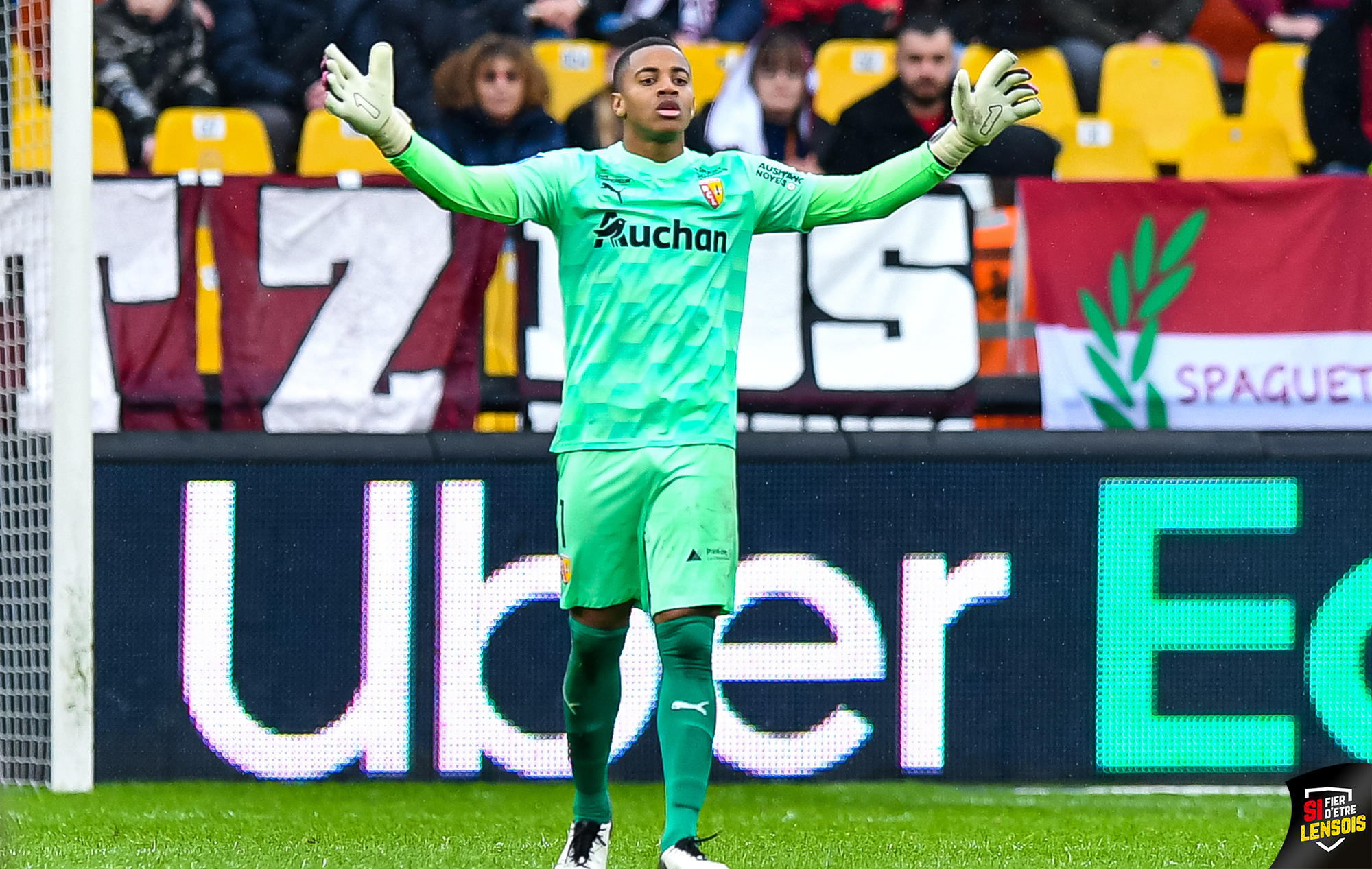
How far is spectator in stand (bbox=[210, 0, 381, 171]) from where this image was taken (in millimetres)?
7691

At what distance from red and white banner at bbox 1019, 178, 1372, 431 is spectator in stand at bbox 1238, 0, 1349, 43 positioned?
1.63 metres

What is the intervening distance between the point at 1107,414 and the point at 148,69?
400 centimetres

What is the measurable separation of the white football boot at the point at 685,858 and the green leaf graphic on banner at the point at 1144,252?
3.56 metres

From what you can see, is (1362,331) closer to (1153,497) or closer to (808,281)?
(1153,497)

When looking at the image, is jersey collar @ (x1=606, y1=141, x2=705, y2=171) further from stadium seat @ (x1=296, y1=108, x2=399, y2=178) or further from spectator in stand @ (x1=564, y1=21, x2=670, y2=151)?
stadium seat @ (x1=296, y1=108, x2=399, y2=178)

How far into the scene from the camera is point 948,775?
5945 mm

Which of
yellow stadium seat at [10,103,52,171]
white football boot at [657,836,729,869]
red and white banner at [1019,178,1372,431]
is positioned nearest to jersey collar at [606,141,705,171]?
white football boot at [657,836,729,869]

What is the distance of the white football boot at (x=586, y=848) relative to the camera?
4098 mm

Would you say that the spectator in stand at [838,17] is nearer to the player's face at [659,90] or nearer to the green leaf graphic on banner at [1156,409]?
the green leaf graphic on banner at [1156,409]

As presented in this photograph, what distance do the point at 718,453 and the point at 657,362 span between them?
234mm

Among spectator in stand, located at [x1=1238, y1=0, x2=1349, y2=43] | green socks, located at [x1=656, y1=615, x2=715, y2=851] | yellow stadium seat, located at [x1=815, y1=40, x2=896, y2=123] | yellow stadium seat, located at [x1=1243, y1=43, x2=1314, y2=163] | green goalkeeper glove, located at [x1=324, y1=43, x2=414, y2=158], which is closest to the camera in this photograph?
green goalkeeper glove, located at [x1=324, y1=43, x2=414, y2=158]

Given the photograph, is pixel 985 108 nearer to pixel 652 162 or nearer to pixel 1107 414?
pixel 652 162

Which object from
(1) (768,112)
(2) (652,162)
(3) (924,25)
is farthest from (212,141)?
(2) (652,162)

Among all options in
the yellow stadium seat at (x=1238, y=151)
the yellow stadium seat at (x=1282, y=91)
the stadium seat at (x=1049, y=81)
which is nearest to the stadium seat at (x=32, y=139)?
the stadium seat at (x=1049, y=81)
